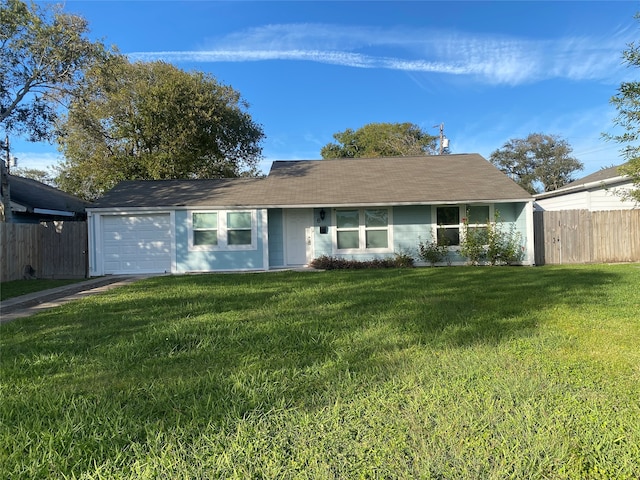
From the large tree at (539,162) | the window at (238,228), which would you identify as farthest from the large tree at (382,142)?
the window at (238,228)

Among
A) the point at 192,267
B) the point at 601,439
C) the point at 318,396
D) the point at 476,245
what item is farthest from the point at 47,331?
the point at 476,245

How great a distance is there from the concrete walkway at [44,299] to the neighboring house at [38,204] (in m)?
5.75

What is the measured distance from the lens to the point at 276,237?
14164mm

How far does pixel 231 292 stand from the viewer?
8234mm

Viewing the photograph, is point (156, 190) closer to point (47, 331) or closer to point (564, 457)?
point (47, 331)

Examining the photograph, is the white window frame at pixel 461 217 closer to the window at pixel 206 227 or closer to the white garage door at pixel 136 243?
the window at pixel 206 227

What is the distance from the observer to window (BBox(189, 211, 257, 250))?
13578 millimetres

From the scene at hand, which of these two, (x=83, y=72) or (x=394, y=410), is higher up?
(x=83, y=72)

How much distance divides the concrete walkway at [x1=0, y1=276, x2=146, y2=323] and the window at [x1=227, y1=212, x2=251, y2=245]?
12.5 feet

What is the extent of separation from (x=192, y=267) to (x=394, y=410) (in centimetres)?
1169

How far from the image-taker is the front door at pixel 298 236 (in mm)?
14195

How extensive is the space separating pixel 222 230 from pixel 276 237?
1.87 m

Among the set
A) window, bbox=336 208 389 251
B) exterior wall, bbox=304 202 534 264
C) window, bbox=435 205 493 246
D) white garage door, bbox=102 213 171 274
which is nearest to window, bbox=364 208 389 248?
window, bbox=336 208 389 251

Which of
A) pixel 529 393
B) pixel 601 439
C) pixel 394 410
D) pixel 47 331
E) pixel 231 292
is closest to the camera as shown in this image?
pixel 601 439
